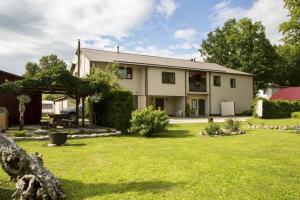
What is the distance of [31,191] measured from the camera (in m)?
5.50

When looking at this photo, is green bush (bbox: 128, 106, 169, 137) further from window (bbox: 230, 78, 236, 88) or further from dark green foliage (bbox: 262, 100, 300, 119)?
window (bbox: 230, 78, 236, 88)

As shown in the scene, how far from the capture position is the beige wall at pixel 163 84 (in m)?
34.5

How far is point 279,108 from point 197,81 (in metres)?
10.4

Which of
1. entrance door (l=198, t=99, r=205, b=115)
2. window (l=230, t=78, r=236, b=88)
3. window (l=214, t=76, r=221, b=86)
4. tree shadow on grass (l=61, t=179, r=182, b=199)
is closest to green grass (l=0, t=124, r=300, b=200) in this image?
tree shadow on grass (l=61, t=179, r=182, b=199)

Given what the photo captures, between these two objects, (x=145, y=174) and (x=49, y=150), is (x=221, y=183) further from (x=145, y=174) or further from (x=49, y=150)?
(x=49, y=150)

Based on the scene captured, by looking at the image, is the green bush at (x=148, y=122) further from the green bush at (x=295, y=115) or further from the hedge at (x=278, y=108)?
the green bush at (x=295, y=115)

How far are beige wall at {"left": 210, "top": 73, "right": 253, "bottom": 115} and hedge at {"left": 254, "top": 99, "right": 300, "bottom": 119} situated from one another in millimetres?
8447

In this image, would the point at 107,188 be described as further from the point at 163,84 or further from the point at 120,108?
the point at 163,84

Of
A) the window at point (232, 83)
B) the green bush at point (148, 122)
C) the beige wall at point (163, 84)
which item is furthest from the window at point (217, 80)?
the green bush at point (148, 122)

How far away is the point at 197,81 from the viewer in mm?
39781

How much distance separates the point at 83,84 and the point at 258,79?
1582 inches

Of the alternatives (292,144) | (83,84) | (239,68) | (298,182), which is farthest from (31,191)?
(239,68)

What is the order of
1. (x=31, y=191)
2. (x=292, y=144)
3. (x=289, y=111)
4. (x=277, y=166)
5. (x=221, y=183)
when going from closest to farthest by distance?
1. (x=31, y=191)
2. (x=221, y=183)
3. (x=277, y=166)
4. (x=292, y=144)
5. (x=289, y=111)

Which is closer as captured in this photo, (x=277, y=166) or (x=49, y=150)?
(x=277, y=166)
